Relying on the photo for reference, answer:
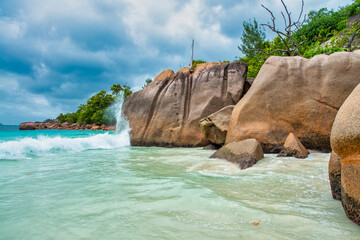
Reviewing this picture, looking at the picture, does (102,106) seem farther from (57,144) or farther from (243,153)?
(243,153)

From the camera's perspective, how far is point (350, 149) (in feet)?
5.82

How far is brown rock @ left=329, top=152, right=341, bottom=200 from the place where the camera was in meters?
2.22

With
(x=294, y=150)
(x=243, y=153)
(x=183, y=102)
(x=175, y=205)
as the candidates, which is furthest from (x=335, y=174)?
(x=183, y=102)

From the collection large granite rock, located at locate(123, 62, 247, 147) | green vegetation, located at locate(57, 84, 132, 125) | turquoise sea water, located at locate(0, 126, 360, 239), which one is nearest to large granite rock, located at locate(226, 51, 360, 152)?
turquoise sea water, located at locate(0, 126, 360, 239)

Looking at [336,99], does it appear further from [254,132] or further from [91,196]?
[91,196]

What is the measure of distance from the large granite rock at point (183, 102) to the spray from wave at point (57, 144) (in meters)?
0.72

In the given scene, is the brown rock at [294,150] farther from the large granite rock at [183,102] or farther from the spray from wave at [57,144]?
the spray from wave at [57,144]

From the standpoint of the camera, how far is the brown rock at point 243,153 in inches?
170

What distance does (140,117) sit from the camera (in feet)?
34.4

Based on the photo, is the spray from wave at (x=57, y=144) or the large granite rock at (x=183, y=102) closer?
the spray from wave at (x=57, y=144)

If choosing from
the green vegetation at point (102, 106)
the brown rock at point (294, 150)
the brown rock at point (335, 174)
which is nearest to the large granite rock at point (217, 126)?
the brown rock at point (294, 150)

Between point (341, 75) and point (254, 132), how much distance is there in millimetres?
2432

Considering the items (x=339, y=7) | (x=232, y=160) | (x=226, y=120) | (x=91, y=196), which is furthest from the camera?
(x=339, y=7)

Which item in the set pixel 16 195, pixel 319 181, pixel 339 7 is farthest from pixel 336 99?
pixel 339 7
